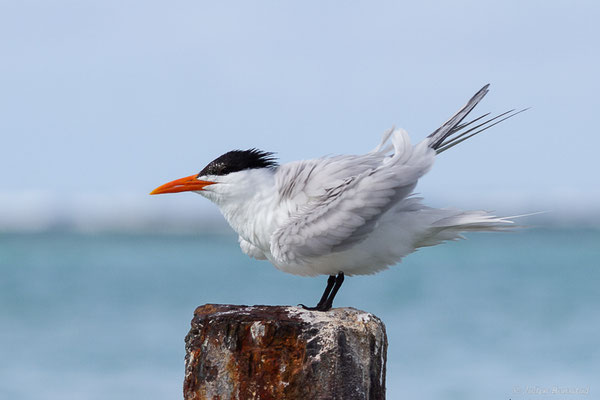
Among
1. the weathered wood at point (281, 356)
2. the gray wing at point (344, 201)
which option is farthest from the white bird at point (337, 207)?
the weathered wood at point (281, 356)

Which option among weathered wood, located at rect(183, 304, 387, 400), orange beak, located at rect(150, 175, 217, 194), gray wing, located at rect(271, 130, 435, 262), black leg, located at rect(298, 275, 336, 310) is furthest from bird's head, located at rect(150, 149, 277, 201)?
weathered wood, located at rect(183, 304, 387, 400)

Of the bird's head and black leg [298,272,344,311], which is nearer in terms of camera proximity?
black leg [298,272,344,311]

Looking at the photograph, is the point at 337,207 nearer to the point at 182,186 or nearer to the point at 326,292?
the point at 326,292

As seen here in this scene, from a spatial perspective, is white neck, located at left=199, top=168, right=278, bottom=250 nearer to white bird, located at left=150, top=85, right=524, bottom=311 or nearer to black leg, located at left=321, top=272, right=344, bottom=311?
white bird, located at left=150, top=85, right=524, bottom=311

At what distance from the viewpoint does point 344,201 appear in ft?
15.6

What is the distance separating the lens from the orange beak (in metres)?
5.26

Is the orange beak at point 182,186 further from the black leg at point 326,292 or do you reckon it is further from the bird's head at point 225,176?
the black leg at point 326,292

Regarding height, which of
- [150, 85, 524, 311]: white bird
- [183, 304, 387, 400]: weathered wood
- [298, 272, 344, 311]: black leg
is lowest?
[183, 304, 387, 400]: weathered wood

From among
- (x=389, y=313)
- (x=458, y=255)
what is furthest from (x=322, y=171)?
(x=458, y=255)

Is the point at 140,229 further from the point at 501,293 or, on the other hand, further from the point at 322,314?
the point at 322,314

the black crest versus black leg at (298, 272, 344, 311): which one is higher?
the black crest

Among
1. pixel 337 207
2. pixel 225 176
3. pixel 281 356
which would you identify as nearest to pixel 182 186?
pixel 225 176

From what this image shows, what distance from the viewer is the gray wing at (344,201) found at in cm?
471

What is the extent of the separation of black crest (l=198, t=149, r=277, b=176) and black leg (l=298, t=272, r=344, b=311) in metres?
0.77
